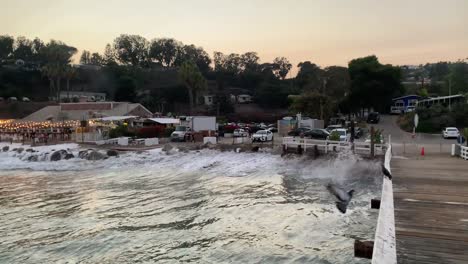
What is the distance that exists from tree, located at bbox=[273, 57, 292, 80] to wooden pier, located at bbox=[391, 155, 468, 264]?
14793cm

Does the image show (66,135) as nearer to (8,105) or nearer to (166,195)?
(166,195)

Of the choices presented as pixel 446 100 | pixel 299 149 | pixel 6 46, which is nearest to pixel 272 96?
pixel 446 100

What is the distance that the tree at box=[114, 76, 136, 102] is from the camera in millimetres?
104938

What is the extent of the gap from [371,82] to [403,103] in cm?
1432

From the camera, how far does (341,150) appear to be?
29.3 m

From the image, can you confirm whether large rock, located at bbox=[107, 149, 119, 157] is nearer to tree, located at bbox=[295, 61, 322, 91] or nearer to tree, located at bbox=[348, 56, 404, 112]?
tree, located at bbox=[295, 61, 322, 91]

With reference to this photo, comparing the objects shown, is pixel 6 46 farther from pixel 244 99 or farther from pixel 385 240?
pixel 385 240

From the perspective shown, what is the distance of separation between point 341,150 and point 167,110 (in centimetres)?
8517

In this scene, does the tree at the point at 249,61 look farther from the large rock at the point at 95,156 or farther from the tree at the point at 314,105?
the large rock at the point at 95,156

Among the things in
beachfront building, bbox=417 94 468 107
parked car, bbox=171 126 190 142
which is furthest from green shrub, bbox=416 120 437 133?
parked car, bbox=171 126 190 142

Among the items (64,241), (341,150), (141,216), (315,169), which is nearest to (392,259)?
(64,241)

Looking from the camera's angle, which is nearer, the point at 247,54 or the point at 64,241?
the point at 64,241

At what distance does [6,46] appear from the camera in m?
144

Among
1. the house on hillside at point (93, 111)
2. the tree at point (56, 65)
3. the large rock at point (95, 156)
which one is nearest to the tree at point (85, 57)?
the tree at point (56, 65)
